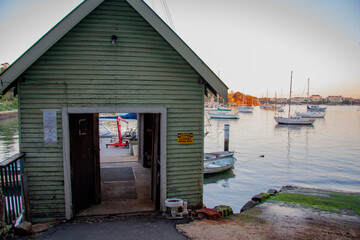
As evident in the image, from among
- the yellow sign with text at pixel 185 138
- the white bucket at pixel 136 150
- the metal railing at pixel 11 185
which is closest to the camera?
the metal railing at pixel 11 185

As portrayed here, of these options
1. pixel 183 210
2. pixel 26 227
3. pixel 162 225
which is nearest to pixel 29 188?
pixel 26 227

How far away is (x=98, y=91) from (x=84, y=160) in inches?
71.8

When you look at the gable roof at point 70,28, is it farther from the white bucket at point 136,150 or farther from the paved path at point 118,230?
the white bucket at point 136,150

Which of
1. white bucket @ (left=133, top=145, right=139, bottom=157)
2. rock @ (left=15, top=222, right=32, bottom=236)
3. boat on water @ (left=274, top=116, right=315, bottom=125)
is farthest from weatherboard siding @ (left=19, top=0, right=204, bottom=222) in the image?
boat on water @ (left=274, top=116, right=315, bottom=125)

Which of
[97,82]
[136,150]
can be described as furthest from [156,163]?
[136,150]

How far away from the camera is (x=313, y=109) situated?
353 feet

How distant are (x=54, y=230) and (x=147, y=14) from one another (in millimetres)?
4843

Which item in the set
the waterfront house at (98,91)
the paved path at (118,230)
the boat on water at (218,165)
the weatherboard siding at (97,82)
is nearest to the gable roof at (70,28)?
the waterfront house at (98,91)

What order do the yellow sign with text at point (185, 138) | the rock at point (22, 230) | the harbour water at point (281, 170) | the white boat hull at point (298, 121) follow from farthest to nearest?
1. the white boat hull at point (298, 121)
2. the harbour water at point (281, 170)
3. the yellow sign with text at point (185, 138)
4. the rock at point (22, 230)

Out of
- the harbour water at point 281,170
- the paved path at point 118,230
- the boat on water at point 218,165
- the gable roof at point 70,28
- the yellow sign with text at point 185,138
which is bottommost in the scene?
the harbour water at point 281,170

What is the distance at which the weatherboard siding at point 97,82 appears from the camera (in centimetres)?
517

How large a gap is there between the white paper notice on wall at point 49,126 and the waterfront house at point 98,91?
19mm

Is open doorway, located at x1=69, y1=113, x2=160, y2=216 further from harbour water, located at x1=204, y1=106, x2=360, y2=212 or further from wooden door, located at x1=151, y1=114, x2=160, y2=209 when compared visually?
harbour water, located at x1=204, y1=106, x2=360, y2=212

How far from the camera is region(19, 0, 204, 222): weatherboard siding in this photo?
5.17 m
